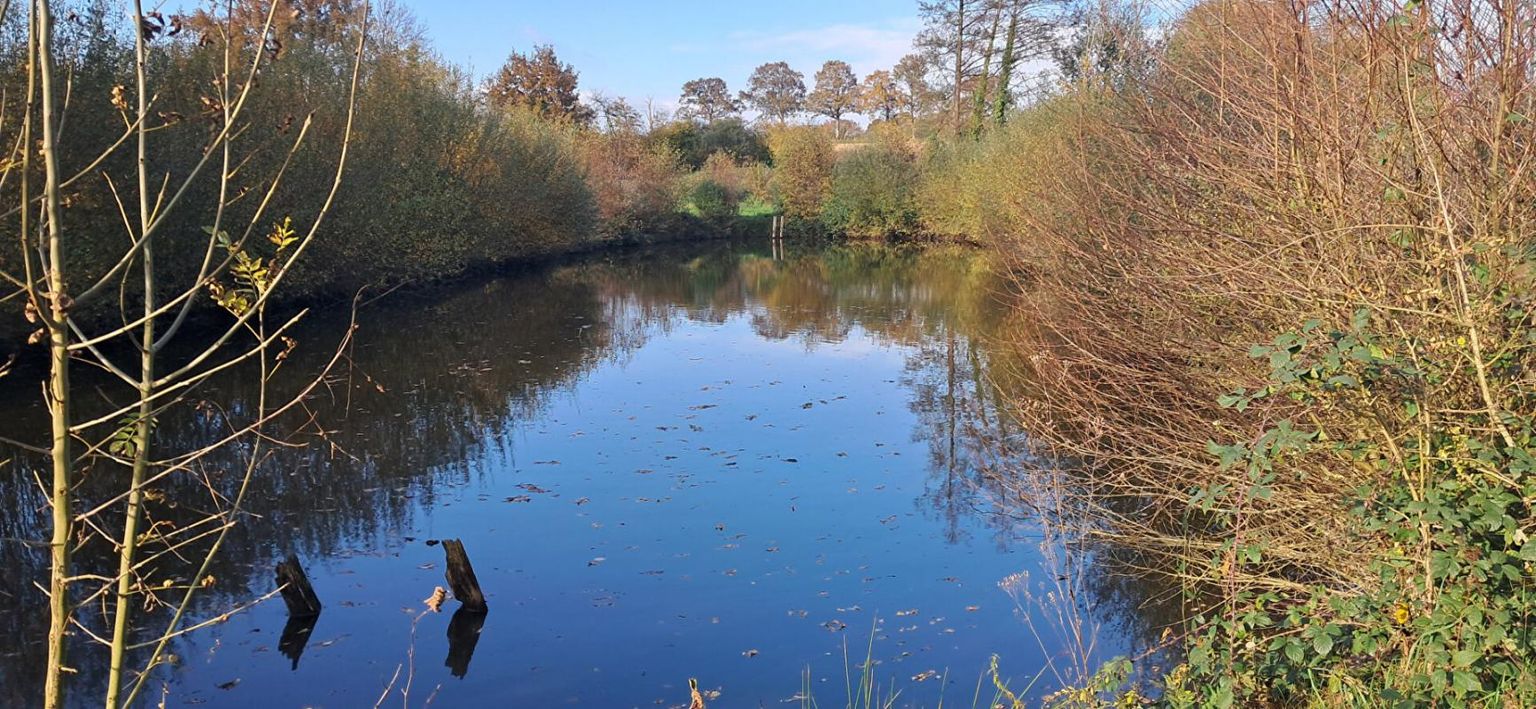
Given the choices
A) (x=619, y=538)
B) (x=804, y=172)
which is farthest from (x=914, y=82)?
(x=619, y=538)

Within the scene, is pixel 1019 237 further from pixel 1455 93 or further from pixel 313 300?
pixel 313 300

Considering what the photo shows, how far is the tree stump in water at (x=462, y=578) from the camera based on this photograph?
6883 mm

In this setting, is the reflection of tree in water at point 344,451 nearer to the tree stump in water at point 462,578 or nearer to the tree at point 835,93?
the tree stump in water at point 462,578

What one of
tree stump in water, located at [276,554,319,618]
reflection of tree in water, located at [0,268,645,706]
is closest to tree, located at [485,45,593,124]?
reflection of tree in water, located at [0,268,645,706]

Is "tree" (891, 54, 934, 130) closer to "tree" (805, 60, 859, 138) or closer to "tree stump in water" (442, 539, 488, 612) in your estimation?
"tree" (805, 60, 859, 138)

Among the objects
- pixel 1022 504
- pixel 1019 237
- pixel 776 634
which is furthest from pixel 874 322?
pixel 776 634

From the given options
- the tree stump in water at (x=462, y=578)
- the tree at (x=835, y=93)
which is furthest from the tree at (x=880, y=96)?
the tree stump in water at (x=462, y=578)

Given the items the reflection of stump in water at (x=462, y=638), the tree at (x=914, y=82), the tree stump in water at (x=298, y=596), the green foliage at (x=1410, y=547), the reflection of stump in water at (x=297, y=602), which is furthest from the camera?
the tree at (x=914, y=82)

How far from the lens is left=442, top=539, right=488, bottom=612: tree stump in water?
688 centimetres

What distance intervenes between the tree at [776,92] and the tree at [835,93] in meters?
1.34

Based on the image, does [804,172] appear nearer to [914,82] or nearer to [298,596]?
[914,82]

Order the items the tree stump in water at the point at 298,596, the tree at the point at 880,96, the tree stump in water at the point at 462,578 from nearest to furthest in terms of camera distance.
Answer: the tree stump in water at the point at 298,596
the tree stump in water at the point at 462,578
the tree at the point at 880,96

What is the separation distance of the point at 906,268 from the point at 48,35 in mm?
32318

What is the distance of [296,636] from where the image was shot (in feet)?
21.3
